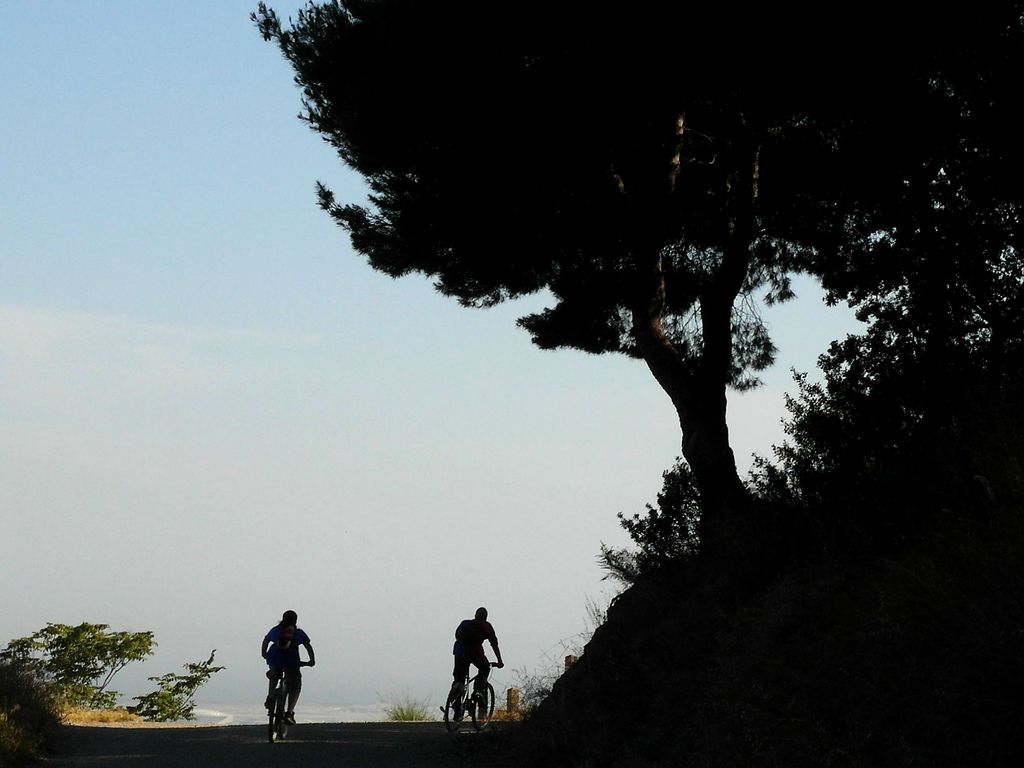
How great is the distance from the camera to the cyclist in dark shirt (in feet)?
59.0

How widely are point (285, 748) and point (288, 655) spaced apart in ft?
8.05

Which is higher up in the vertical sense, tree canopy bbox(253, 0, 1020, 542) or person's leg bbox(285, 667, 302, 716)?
tree canopy bbox(253, 0, 1020, 542)

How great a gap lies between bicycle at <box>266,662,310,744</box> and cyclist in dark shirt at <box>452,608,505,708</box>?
242 centimetres

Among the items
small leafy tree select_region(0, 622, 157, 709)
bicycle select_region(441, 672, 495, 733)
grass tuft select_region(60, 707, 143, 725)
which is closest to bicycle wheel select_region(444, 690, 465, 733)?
bicycle select_region(441, 672, 495, 733)

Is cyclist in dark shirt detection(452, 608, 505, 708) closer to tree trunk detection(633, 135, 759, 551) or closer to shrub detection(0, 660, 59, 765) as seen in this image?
tree trunk detection(633, 135, 759, 551)

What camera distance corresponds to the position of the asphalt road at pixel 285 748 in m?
13.8

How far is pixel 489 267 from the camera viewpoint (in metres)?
17.5

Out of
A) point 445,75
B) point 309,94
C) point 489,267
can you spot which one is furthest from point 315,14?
point 489,267

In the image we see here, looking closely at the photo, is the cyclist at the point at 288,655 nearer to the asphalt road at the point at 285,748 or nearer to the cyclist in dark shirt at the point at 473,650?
the asphalt road at the point at 285,748

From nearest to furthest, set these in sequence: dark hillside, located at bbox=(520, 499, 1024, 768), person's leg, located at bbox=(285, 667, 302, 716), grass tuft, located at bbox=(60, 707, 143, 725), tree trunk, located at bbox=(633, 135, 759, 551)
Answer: dark hillside, located at bbox=(520, 499, 1024, 768), tree trunk, located at bbox=(633, 135, 759, 551), person's leg, located at bbox=(285, 667, 302, 716), grass tuft, located at bbox=(60, 707, 143, 725)

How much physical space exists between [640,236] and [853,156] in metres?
3.04

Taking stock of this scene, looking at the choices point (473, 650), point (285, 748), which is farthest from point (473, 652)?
point (285, 748)

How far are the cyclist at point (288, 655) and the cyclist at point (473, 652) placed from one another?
210 centimetres

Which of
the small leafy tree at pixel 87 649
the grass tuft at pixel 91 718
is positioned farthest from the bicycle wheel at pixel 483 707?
the small leafy tree at pixel 87 649
